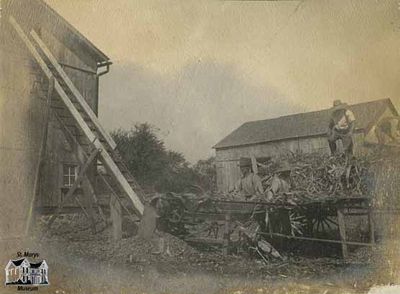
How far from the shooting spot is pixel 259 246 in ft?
10.0

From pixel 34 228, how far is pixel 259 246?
4.81 feet

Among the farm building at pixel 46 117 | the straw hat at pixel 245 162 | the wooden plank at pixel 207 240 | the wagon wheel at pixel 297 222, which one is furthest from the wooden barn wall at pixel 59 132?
the wagon wheel at pixel 297 222

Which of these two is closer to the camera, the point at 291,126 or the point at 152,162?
the point at 152,162

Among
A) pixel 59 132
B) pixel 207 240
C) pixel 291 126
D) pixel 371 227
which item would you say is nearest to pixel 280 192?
pixel 291 126

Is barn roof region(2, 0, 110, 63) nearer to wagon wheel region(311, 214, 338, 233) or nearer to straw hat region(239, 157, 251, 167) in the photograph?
straw hat region(239, 157, 251, 167)

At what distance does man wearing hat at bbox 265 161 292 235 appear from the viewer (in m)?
3.11

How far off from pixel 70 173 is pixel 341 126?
190 centimetres

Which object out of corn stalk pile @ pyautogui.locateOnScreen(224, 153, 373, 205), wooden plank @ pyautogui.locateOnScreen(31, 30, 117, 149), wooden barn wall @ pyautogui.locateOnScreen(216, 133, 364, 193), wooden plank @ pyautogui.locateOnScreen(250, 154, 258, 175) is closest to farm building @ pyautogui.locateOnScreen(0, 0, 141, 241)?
wooden plank @ pyautogui.locateOnScreen(31, 30, 117, 149)

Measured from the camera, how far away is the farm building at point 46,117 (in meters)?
2.87

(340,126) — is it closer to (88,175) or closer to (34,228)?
(88,175)

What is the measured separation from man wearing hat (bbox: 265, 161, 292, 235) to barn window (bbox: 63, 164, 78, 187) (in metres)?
1.33

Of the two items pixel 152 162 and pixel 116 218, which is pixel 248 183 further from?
pixel 116 218

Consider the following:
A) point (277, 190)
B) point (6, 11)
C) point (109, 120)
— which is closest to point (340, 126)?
point (277, 190)

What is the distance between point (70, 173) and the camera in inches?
117
